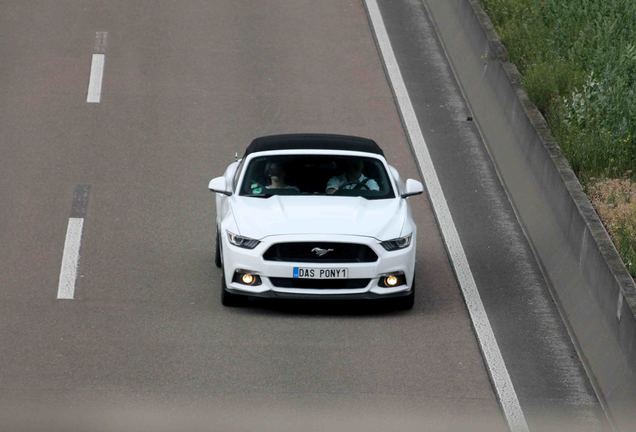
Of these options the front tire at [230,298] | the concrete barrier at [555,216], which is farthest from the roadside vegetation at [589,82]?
the front tire at [230,298]

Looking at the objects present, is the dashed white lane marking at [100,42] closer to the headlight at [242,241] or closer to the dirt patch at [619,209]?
the dirt patch at [619,209]

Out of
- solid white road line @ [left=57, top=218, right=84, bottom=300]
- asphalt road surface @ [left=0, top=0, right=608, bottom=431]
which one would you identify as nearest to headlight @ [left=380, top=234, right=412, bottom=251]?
asphalt road surface @ [left=0, top=0, right=608, bottom=431]

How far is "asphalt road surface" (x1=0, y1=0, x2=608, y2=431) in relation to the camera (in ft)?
43.5

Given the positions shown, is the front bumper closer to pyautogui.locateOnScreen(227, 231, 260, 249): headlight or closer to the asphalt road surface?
pyautogui.locateOnScreen(227, 231, 260, 249): headlight

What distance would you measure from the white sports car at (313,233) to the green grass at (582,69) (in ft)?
11.7

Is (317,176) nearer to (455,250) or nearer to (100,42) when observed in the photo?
(455,250)

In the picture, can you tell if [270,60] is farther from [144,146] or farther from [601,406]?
[601,406]

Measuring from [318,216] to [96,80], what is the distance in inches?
384

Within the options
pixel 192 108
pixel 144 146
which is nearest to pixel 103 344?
pixel 144 146

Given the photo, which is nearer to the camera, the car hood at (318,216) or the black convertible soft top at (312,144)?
the car hood at (318,216)

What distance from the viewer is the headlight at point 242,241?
15.2 metres

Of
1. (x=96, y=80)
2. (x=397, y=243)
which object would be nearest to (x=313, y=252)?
(x=397, y=243)

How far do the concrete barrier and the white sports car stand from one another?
4.95 ft

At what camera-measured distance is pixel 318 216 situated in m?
15.4
